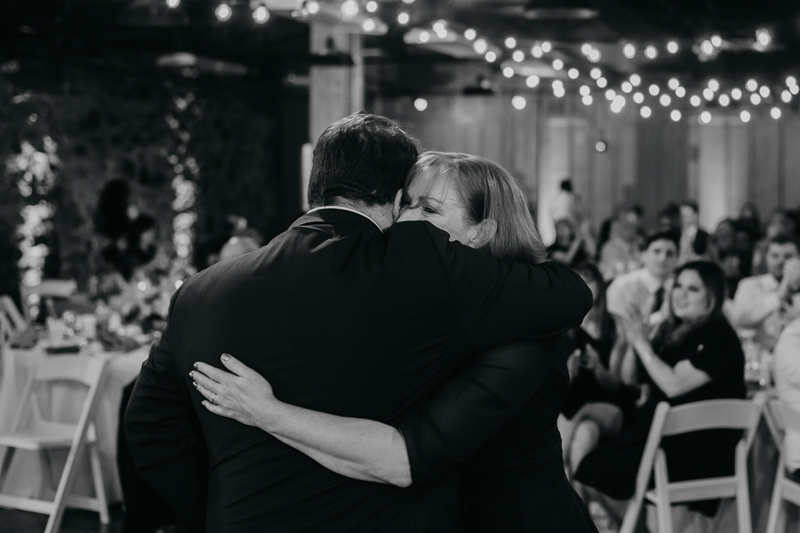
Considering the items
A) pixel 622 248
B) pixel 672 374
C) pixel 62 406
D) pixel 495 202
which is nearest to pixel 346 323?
pixel 495 202

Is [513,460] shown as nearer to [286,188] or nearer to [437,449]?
[437,449]

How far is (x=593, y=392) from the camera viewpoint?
14.0 ft

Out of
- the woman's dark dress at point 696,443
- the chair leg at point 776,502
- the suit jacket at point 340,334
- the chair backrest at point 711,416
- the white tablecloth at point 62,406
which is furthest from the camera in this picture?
the white tablecloth at point 62,406

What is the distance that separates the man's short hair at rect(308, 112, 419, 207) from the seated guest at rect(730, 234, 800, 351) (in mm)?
3775

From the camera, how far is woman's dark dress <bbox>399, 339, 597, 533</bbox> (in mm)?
1641

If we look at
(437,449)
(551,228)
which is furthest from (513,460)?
(551,228)

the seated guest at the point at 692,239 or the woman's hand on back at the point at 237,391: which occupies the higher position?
the seated guest at the point at 692,239

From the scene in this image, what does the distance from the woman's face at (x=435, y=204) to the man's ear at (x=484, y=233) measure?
1.0 inches

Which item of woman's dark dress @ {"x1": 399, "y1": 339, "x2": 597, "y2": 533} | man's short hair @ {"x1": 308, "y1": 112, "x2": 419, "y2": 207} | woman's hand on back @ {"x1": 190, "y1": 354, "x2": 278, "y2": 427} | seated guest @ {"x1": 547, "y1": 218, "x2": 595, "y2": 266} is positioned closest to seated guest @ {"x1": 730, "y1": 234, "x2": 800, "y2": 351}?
seated guest @ {"x1": 547, "y1": 218, "x2": 595, "y2": 266}

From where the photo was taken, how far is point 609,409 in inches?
165

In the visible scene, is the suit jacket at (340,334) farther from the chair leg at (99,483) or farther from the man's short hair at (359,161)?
the chair leg at (99,483)

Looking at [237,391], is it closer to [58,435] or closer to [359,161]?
[359,161]

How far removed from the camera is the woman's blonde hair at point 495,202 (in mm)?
1864

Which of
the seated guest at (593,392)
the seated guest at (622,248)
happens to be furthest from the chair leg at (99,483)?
the seated guest at (622,248)
